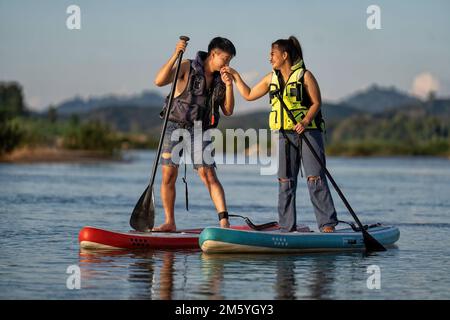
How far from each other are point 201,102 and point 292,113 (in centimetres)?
97

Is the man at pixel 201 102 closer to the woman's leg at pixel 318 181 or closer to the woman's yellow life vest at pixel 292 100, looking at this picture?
the woman's yellow life vest at pixel 292 100

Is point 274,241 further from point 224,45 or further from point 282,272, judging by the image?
point 224,45

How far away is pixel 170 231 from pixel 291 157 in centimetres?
154

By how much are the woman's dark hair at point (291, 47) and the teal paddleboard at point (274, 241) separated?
1.84m

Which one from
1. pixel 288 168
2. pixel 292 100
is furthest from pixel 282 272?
pixel 292 100

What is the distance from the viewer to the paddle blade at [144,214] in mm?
11664

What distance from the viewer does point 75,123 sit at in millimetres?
51094

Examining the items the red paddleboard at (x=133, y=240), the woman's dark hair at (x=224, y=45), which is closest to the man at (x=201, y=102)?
the woman's dark hair at (x=224, y=45)

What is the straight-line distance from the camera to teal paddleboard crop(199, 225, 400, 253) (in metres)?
11.0

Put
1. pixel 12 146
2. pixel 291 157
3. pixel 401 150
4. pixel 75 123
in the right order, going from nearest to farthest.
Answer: pixel 291 157 → pixel 12 146 → pixel 75 123 → pixel 401 150

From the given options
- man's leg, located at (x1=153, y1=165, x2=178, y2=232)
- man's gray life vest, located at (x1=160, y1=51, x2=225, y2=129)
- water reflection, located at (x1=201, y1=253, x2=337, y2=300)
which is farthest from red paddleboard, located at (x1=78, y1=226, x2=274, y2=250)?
man's gray life vest, located at (x1=160, y1=51, x2=225, y2=129)

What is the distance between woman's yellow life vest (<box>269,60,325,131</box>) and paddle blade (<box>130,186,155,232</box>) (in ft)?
5.05
